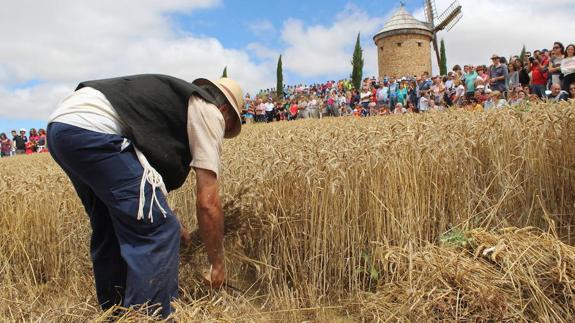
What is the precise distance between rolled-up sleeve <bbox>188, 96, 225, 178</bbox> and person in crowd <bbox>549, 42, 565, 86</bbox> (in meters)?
8.43

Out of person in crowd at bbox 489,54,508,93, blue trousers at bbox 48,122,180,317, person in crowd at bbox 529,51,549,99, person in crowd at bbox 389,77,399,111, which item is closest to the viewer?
blue trousers at bbox 48,122,180,317

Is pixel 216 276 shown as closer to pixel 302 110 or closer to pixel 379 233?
pixel 379 233

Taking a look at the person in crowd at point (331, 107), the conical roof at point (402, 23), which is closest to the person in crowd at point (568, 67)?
the person in crowd at point (331, 107)

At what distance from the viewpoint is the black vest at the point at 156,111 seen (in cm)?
221

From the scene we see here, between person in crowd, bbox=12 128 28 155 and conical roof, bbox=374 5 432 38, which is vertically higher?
conical roof, bbox=374 5 432 38

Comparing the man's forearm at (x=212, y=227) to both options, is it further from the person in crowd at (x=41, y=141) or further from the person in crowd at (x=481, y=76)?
the person in crowd at (x=41, y=141)

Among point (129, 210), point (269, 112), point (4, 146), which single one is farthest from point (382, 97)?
point (4, 146)

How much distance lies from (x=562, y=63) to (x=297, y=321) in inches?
303

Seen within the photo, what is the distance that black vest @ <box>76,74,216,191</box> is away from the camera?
221 cm

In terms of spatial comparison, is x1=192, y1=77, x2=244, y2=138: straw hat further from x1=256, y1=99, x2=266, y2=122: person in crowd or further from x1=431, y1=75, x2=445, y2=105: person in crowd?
x1=256, y1=99, x2=266, y2=122: person in crowd

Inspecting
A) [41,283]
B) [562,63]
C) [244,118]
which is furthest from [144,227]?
[244,118]

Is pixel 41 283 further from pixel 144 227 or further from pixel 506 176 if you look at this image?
pixel 506 176

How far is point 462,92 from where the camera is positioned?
1169 cm

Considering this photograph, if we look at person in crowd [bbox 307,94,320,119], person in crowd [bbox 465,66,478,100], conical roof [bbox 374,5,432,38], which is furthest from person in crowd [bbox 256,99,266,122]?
conical roof [bbox 374,5,432,38]
